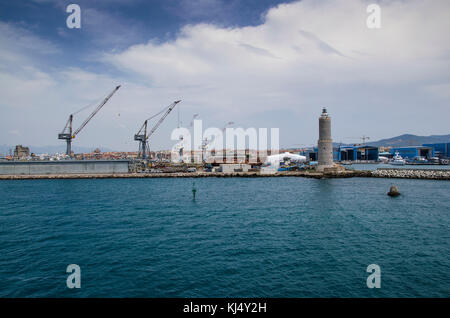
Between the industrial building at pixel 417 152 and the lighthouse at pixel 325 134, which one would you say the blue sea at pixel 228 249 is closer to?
the lighthouse at pixel 325 134

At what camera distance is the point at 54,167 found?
5700cm

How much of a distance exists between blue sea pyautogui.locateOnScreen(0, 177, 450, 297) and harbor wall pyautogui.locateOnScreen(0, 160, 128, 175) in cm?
3322

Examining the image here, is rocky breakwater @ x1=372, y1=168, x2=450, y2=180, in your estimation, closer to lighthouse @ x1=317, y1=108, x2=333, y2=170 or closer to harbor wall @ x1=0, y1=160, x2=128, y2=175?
lighthouse @ x1=317, y1=108, x2=333, y2=170

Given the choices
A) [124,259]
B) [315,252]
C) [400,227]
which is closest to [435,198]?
[400,227]

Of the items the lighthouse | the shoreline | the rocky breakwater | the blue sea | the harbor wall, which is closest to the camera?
the blue sea

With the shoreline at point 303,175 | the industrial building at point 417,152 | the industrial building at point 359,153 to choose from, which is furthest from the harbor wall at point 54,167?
the industrial building at point 417,152

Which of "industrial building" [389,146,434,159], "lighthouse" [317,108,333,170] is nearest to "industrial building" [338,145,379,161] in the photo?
"industrial building" [389,146,434,159]

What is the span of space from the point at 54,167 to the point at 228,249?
55.7 metres

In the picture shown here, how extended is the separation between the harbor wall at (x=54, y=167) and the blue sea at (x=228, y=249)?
109 ft

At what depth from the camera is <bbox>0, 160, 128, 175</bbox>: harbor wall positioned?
5678 cm
